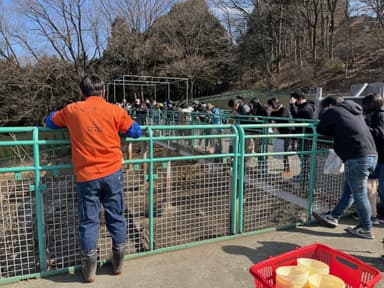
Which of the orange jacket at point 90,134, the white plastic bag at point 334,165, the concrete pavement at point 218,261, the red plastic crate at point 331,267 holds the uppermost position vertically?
the orange jacket at point 90,134

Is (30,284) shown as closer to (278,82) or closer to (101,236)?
(101,236)

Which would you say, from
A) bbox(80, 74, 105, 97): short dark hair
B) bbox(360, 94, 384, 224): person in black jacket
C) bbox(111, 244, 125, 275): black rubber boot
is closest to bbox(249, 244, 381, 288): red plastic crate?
bbox(111, 244, 125, 275): black rubber boot

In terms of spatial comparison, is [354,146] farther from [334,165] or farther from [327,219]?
[327,219]

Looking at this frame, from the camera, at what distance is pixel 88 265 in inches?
107

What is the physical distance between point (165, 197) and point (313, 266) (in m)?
2.99

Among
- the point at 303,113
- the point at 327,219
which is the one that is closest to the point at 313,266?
the point at 327,219

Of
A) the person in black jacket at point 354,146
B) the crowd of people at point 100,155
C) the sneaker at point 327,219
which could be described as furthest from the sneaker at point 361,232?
the crowd of people at point 100,155

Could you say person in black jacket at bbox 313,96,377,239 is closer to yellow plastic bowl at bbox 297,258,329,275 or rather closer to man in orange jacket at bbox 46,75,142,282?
yellow plastic bowl at bbox 297,258,329,275

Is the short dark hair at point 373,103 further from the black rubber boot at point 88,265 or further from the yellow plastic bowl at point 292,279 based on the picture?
the black rubber boot at point 88,265

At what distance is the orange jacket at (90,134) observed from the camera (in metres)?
2.57

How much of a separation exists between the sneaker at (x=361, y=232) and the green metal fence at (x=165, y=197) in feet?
1.81

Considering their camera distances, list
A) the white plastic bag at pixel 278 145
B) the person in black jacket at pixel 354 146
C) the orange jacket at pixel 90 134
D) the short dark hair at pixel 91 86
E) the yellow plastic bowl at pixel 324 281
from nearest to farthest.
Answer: the yellow plastic bowl at pixel 324 281 < the orange jacket at pixel 90 134 < the short dark hair at pixel 91 86 < the person in black jacket at pixel 354 146 < the white plastic bag at pixel 278 145

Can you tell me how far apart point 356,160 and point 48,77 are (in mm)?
23254

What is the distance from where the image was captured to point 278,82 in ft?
90.3
